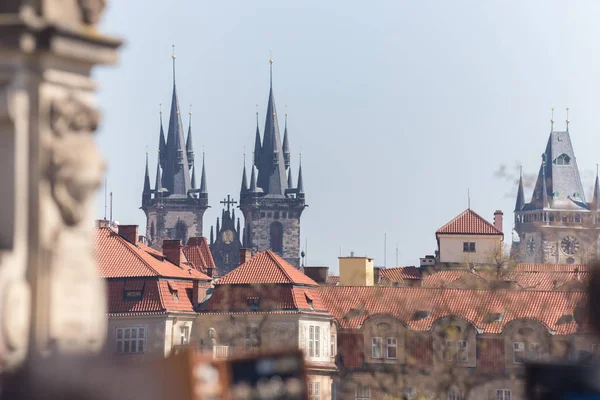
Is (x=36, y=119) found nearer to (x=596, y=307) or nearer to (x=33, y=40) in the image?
(x=33, y=40)

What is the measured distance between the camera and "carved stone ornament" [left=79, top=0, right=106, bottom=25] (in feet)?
19.7

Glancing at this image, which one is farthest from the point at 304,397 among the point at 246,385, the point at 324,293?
the point at 324,293

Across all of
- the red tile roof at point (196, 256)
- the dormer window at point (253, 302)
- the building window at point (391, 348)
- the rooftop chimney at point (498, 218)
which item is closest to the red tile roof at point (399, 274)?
the red tile roof at point (196, 256)

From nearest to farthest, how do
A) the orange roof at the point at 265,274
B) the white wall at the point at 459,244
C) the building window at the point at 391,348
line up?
1. the building window at the point at 391,348
2. the orange roof at the point at 265,274
3. the white wall at the point at 459,244

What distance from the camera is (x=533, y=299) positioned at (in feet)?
190

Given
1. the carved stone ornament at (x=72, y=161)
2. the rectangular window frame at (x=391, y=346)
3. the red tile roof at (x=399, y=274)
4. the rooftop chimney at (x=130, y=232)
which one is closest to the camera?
the carved stone ornament at (x=72, y=161)

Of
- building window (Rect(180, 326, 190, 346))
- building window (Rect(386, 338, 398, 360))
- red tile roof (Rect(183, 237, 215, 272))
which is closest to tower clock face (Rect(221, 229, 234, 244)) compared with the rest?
red tile roof (Rect(183, 237, 215, 272))

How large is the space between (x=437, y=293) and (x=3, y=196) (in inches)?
2191

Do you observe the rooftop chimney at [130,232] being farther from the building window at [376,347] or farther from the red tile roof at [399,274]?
the red tile roof at [399,274]

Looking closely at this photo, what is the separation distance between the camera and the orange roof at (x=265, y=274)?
62312 millimetres

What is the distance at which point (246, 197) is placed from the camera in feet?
644

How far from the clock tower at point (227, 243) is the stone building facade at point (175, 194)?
3251mm

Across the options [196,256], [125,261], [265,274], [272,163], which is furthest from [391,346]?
[272,163]

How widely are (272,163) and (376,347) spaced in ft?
445
